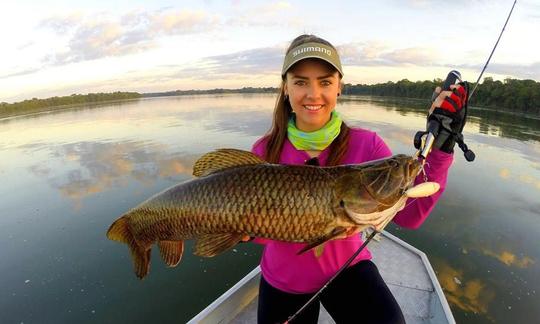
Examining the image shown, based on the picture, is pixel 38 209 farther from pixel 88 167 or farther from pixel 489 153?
pixel 489 153

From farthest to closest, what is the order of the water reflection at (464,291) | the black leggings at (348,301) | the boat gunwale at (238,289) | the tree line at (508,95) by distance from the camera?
the tree line at (508,95) → the water reflection at (464,291) → the boat gunwale at (238,289) → the black leggings at (348,301)

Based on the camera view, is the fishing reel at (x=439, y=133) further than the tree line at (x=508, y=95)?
No

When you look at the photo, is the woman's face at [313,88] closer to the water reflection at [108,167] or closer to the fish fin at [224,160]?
the fish fin at [224,160]

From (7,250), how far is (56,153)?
42.3 ft

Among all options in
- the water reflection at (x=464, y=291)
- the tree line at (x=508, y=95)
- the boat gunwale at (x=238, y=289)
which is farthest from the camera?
the tree line at (x=508, y=95)

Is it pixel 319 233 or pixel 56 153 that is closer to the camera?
pixel 319 233

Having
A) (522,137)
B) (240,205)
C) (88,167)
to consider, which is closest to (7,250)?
(88,167)

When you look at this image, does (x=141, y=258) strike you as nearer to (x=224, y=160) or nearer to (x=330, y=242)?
(x=224, y=160)

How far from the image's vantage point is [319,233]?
184cm

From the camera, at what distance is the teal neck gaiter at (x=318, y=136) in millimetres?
2625

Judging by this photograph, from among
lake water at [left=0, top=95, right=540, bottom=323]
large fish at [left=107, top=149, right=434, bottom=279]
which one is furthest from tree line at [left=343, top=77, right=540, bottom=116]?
large fish at [left=107, top=149, right=434, bottom=279]

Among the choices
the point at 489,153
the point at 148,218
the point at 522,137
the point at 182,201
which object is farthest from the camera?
the point at 522,137

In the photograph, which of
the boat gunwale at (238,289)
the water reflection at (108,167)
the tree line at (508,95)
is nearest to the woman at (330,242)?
the boat gunwale at (238,289)

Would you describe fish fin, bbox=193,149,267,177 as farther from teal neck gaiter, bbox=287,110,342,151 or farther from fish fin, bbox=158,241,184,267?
teal neck gaiter, bbox=287,110,342,151
